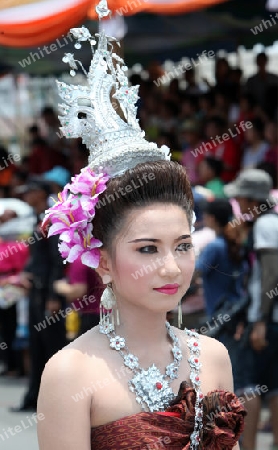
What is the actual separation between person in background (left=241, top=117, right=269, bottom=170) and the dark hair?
580 centimetres

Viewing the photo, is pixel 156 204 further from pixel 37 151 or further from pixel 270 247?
pixel 37 151

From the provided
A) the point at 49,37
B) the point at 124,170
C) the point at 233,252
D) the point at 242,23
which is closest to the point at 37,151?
the point at 242,23

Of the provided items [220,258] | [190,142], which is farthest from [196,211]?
[190,142]

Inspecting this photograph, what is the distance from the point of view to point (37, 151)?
11.5 m

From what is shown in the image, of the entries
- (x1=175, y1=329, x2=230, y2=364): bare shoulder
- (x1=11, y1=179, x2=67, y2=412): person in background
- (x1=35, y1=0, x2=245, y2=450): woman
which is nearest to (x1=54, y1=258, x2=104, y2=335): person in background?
(x1=11, y1=179, x2=67, y2=412): person in background

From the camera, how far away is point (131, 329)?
261 cm

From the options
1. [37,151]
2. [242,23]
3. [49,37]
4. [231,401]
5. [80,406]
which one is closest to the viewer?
[80,406]

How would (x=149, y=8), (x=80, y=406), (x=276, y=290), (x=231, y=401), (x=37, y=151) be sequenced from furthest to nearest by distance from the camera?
(x=37, y=151) → (x=149, y=8) → (x=276, y=290) → (x=231, y=401) → (x=80, y=406)

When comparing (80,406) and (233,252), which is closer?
(80,406)

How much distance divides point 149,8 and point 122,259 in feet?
14.8

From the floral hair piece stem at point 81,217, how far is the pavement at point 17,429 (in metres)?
3.60

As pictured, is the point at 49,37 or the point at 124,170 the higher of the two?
the point at 49,37

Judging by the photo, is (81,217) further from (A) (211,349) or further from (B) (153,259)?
(A) (211,349)

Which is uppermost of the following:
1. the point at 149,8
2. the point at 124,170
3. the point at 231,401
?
the point at 149,8
